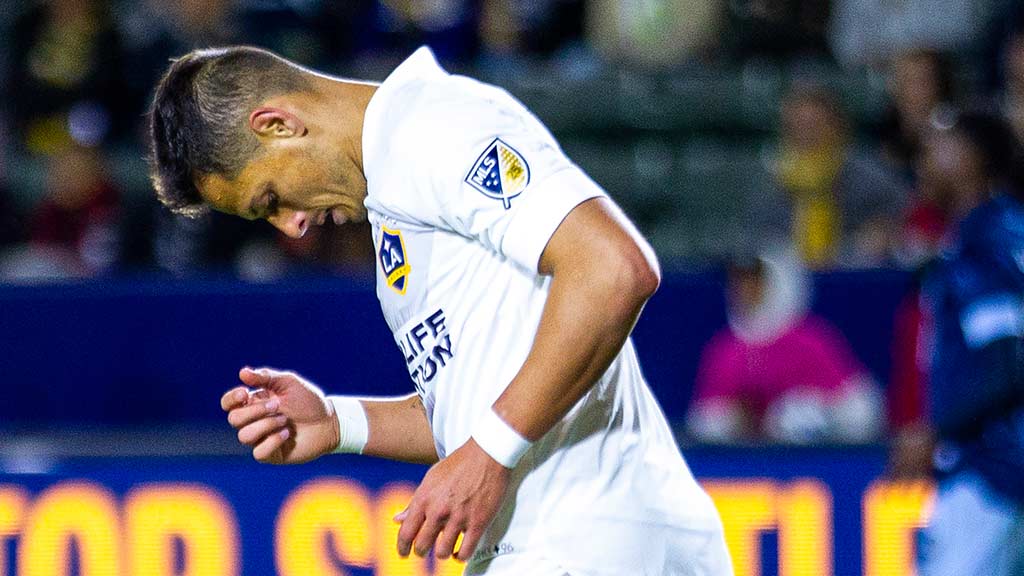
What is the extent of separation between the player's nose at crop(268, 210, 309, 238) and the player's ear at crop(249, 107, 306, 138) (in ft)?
0.51

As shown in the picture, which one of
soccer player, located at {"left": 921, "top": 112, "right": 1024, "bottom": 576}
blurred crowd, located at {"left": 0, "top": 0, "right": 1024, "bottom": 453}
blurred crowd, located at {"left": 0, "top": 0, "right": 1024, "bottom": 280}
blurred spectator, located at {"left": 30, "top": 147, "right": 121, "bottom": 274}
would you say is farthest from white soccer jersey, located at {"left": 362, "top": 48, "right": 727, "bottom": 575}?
blurred spectator, located at {"left": 30, "top": 147, "right": 121, "bottom": 274}

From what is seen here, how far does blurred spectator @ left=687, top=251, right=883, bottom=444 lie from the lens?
19.1ft

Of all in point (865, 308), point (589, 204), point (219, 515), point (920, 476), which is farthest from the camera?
point (865, 308)

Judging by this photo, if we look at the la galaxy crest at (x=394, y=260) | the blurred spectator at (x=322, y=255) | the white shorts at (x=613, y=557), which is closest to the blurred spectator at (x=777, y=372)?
the blurred spectator at (x=322, y=255)

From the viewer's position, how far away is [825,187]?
22.9 ft

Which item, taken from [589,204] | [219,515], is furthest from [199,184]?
[219,515]

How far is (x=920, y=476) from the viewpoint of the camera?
15.7ft

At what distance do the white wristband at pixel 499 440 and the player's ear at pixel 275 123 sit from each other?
554 millimetres

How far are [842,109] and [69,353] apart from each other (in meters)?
3.69

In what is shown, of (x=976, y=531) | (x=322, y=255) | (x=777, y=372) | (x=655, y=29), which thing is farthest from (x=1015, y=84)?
(x=976, y=531)

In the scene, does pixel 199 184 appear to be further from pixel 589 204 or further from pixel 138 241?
pixel 138 241

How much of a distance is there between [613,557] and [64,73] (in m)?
6.40

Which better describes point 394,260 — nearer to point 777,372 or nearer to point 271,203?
point 271,203

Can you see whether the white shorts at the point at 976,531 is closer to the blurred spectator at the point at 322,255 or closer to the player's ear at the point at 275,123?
the player's ear at the point at 275,123
